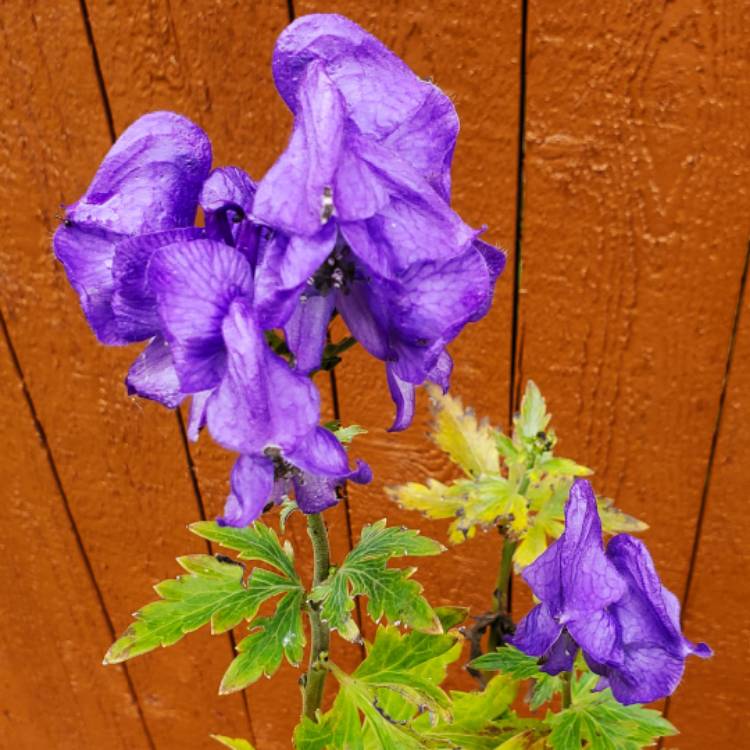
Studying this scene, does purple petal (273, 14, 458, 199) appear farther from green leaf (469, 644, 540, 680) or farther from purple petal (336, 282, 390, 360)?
green leaf (469, 644, 540, 680)

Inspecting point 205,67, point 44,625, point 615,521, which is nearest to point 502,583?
point 615,521

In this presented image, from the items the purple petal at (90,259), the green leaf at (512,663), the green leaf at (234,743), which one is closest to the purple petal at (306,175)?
the purple petal at (90,259)

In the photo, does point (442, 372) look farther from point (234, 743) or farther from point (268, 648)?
point (234, 743)

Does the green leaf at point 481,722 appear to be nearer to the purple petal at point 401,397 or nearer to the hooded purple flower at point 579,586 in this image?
the hooded purple flower at point 579,586

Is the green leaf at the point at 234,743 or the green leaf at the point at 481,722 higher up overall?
the green leaf at the point at 481,722

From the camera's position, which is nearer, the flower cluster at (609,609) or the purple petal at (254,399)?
the purple petal at (254,399)

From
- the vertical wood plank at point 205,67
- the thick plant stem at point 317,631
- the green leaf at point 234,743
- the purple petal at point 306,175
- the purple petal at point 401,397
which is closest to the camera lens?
the purple petal at point 306,175

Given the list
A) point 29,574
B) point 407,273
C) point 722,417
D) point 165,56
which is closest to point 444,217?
point 407,273
